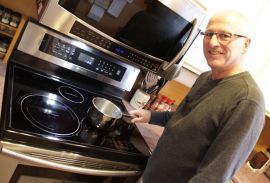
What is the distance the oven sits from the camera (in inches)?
35.0

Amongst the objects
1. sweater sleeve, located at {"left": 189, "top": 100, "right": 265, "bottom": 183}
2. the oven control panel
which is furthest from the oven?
sweater sleeve, located at {"left": 189, "top": 100, "right": 265, "bottom": 183}

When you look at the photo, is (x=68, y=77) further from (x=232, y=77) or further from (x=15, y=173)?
(x=232, y=77)

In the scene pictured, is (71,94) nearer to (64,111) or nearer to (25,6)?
(64,111)

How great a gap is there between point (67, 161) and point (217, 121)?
50 cm

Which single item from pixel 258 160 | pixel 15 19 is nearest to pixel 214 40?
pixel 15 19

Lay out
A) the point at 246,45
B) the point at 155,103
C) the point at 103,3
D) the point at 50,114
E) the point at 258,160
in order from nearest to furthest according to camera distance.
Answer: the point at 246,45, the point at 50,114, the point at 103,3, the point at 155,103, the point at 258,160

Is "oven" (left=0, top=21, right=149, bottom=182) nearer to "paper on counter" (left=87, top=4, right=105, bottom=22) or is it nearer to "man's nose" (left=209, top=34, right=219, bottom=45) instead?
"paper on counter" (left=87, top=4, right=105, bottom=22)

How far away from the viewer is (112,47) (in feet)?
4.16

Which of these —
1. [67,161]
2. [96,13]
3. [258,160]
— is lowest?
[67,161]

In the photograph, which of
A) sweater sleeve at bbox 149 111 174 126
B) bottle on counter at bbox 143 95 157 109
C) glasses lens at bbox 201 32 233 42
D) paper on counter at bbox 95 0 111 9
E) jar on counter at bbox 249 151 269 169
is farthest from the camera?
jar on counter at bbox 249 151 269 169

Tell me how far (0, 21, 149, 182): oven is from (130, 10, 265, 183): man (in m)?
0.18

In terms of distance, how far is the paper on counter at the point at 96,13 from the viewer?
1.15 meters

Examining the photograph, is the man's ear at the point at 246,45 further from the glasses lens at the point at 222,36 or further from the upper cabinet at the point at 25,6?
the upper cabinet at the point at 25,6

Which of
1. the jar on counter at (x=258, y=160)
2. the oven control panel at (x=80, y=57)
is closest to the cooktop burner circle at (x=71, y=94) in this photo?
the oven control panel at (x=80, y=57)
